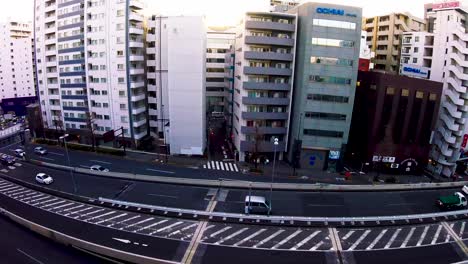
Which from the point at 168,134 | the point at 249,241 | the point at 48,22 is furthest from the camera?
the point at 48,22

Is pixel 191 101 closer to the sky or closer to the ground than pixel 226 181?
closer to the sky

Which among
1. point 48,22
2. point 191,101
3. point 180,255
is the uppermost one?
point 48,22

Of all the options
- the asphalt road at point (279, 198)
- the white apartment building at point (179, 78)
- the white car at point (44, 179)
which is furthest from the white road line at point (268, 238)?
the white car at point (44, 179)

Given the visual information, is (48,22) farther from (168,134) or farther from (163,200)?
(163,200)

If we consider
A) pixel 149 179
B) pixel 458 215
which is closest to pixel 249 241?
pixel 149 179

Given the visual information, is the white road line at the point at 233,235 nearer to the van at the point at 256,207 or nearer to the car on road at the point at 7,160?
the van at the point at 256,207

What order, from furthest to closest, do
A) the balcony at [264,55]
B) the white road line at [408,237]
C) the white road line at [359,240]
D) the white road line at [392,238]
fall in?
the balcony at [264,55], the white road line at [408,237], the white road line at [392,238], the white road line at [359,240]
